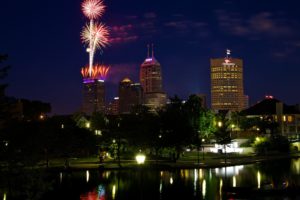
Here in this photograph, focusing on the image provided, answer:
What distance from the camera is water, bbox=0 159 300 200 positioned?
4966cm

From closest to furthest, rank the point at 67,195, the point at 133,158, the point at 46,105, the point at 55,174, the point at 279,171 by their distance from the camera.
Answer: the point at 67,195 → the point at 55,174 → the point at 279,171 → the point at 133,158 → the point at 46,105

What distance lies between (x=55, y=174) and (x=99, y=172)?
6532 mm

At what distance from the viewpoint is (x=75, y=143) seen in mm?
86625

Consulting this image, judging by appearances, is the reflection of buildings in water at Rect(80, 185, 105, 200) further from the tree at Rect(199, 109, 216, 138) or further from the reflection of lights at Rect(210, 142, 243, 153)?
the tree at Rect(199, 109, 216, 138)

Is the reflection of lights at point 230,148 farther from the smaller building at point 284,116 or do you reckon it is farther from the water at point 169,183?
the smaller building at point 284,116

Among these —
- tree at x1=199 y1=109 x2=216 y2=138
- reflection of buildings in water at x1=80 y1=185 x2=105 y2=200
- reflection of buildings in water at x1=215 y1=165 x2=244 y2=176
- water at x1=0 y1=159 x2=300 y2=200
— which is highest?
tree at x1=199 y1=109 x2=216 y2=138

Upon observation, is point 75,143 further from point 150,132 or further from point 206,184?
point 206,184

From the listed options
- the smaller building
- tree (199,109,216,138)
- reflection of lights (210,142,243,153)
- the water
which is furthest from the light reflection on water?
the smaller building

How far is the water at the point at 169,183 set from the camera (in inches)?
1955

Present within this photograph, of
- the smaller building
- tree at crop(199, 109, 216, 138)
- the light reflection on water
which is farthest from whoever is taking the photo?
the smaller building

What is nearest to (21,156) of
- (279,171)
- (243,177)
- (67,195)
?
(67,195)

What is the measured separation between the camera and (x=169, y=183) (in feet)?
197

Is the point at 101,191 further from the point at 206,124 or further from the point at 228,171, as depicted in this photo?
the point at 206,124

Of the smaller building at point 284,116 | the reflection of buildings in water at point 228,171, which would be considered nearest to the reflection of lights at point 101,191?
the reflection of buildings in water at point 228,171
